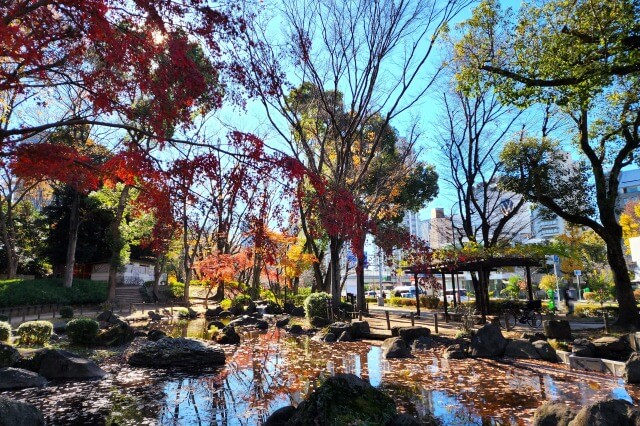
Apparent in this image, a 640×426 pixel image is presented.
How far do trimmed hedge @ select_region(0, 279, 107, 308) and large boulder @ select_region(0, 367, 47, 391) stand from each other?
15192 mm

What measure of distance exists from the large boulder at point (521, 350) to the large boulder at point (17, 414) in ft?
34.9

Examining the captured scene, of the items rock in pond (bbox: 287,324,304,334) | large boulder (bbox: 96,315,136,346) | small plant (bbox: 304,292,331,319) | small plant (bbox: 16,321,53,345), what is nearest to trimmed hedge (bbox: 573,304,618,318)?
small plant (bbox: 304,292,331,319)

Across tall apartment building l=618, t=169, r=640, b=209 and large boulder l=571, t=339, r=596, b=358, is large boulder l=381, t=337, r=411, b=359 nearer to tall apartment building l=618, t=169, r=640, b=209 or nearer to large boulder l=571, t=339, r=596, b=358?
large boulder l=571, t=339, r=596, b=358

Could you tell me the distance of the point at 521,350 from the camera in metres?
11.0

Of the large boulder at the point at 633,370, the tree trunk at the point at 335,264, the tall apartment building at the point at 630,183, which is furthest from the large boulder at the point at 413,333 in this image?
the tall apartment building at the point at 630,183

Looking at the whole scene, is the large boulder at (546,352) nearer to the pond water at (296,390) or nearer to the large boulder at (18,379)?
the pond water at (296,390)

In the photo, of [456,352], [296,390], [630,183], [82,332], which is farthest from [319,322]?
[630,183]

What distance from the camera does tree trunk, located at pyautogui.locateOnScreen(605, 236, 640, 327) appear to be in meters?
14.8

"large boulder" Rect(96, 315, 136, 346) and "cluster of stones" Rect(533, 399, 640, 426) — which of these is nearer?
"cluster of stones" Rect(533, 399, 640, 426)

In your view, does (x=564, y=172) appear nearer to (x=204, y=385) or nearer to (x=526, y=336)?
(x=526, y=336)

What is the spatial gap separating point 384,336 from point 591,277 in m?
32.4

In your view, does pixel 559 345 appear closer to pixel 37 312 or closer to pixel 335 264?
pixel 335 264

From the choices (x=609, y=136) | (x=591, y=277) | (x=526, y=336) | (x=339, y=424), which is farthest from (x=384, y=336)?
(x=591, y=277)

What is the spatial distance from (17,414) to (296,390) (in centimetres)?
452
